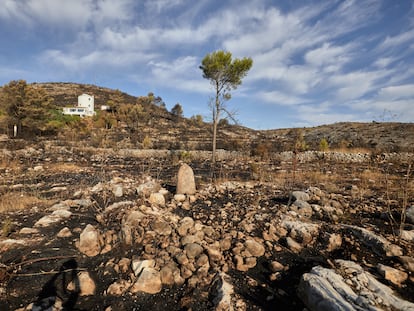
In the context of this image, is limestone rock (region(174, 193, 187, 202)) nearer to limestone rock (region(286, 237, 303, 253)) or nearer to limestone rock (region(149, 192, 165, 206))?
limestone rock (region(149, 192, 165, 206))

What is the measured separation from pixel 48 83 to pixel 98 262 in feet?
260

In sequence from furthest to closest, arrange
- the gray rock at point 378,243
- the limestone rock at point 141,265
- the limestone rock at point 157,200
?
the limestone rock at point 157,200 < the gray rock at point 378,243 < the limestone rock at point 141,265

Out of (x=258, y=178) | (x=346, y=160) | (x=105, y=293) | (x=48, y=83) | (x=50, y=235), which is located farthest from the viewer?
(x=48, y=83)

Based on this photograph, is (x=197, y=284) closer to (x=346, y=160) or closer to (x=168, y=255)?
(x=168, y=255)

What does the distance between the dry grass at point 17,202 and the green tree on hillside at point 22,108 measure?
937 inches

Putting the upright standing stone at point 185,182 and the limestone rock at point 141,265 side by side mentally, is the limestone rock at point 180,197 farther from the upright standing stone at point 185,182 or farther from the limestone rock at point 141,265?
the limestone rock at point 141,265

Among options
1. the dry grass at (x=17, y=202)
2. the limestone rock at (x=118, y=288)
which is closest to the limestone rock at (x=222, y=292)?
the limestone rock at (x=118, y=288)

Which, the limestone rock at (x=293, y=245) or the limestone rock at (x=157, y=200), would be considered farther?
the limestone rock at (x=157, y=200)

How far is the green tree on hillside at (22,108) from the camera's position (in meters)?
22.2

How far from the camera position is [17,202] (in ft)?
14.2

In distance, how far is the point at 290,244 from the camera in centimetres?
280

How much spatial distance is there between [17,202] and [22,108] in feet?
80.5

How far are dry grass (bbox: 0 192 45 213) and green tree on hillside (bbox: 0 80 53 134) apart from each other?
23788 mm

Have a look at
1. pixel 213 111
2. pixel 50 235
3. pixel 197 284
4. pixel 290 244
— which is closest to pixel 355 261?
pixel 290 244
